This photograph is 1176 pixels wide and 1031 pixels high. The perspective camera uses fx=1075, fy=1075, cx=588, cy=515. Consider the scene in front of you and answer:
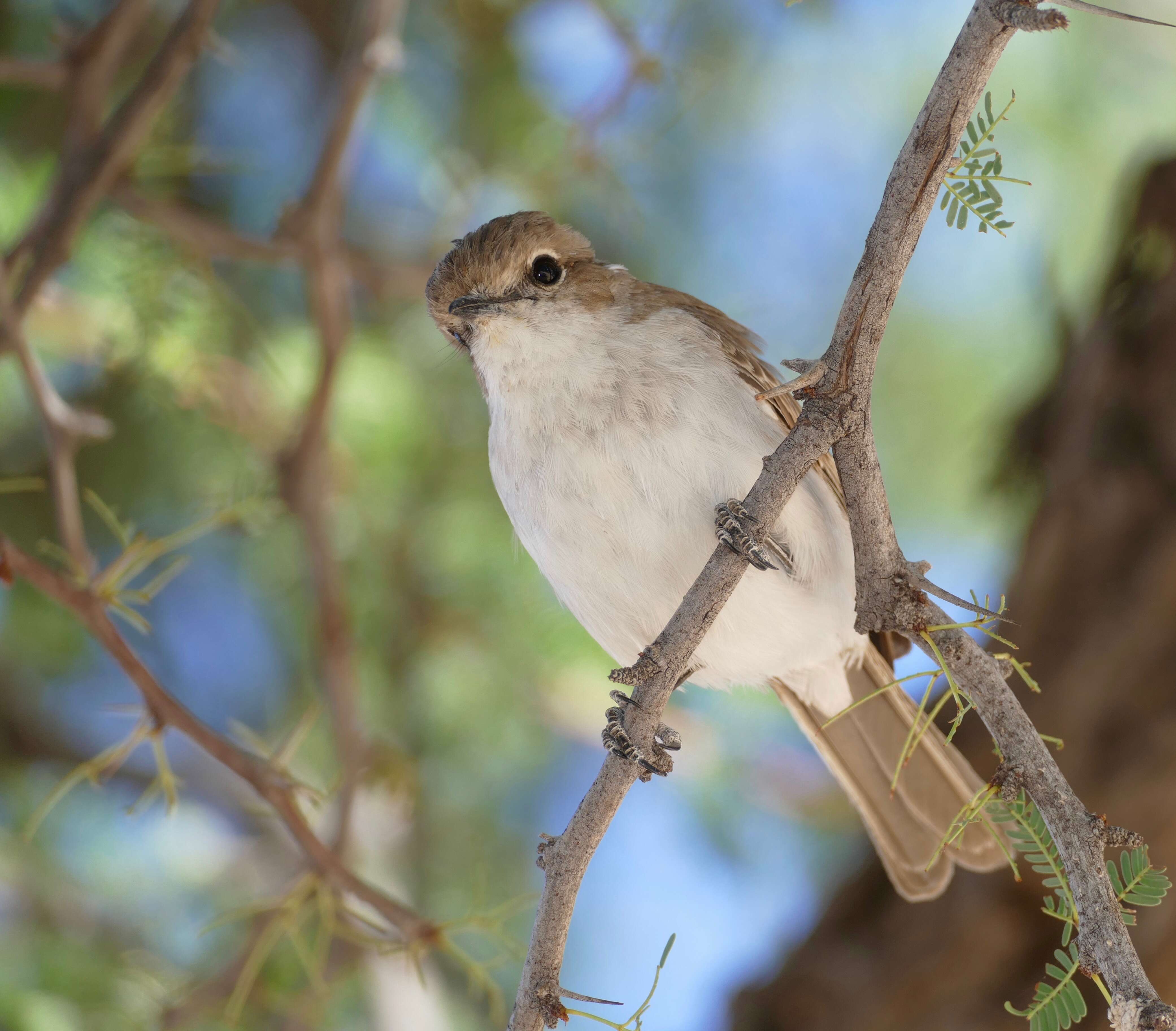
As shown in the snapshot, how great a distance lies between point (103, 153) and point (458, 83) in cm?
198

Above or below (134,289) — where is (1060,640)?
above

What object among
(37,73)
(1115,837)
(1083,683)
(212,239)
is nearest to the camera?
(1115,837)

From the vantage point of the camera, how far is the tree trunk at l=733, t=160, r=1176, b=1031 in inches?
133

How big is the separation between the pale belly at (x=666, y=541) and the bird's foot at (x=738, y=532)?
0.56ft

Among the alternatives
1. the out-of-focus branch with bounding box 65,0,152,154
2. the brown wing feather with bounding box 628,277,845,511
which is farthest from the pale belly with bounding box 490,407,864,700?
the out-of-focus branch with bounding box 65,0,152,154

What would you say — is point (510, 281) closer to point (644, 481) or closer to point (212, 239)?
point (644, 481)

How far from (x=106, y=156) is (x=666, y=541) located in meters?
1.95

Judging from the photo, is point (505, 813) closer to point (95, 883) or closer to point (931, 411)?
point (95, 883)

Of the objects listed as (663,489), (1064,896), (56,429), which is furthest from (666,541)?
(56,429)

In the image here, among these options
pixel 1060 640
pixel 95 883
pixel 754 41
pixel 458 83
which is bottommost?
pixel 95 883

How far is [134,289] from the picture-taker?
3748mm

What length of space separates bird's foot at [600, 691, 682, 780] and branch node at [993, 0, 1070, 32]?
1.24 m

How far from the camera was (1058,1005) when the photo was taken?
1.56 meters

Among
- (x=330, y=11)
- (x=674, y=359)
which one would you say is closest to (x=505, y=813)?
(x=674, y=359)
